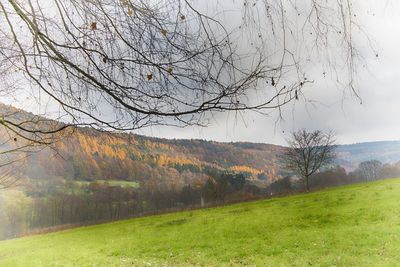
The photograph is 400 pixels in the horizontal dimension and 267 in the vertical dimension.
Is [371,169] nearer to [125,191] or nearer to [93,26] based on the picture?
[125,191]

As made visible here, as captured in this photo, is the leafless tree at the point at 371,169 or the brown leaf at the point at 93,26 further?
the leafless tree at the point at 371,169

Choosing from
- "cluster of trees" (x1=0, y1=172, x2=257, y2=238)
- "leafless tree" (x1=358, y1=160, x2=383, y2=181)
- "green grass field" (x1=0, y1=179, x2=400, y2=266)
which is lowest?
"cluster of trees" (x1=0, y1=172, x2=257, y2=238)

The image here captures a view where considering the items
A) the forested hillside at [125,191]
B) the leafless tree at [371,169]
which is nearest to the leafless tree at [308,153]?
the forested hillside at [125,191]

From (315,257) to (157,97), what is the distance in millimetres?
14860

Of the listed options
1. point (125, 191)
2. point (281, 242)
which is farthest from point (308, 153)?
point (125, 191)

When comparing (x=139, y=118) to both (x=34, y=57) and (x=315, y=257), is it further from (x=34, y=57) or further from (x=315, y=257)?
(x=315, y=257)

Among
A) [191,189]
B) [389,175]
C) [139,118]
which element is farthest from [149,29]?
[389,175]

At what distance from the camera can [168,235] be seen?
97.1ft

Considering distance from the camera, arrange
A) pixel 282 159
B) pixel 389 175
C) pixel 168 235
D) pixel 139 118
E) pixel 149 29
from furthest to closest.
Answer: pixel 389 175 → pixel 282 159 → pixel 168 235 → pixel 139 118 → pixel 149 29

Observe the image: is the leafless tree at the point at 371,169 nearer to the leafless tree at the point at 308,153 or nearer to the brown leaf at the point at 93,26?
the leafless tree at the point at 308,153

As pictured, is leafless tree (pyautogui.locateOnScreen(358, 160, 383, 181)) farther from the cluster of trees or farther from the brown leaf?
the brown leaf

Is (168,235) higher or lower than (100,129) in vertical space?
lower

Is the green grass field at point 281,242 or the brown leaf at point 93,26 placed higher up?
the brown leaf at point 93,26

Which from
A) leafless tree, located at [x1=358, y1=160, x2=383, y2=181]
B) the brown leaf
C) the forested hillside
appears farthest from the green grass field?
leafless tree, located at [x1=358, y1=160, x2=383, y2=181]
